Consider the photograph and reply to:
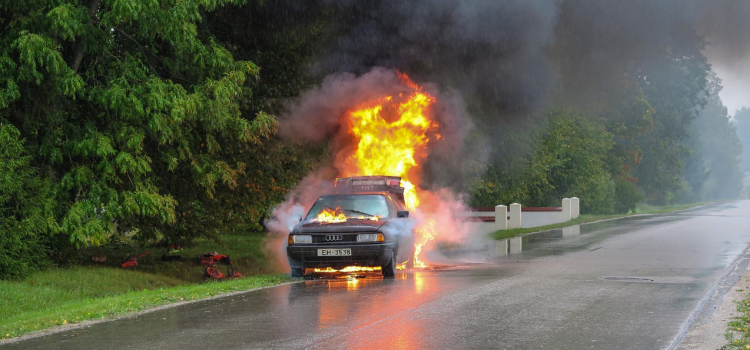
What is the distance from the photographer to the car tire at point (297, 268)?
14.3 metres

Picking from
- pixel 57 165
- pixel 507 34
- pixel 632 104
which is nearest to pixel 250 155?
pixel 57 165

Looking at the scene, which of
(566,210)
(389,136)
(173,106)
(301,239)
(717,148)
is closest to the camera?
(301,239)

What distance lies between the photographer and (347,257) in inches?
551

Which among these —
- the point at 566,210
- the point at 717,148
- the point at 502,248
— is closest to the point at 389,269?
the point at 502,248

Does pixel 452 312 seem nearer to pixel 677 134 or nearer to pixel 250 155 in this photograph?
pixel 250 155

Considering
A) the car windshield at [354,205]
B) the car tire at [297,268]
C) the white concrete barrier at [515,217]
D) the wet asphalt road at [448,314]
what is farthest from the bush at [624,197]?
the car tire at [297,268]

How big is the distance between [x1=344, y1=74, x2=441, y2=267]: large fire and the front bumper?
8.29m

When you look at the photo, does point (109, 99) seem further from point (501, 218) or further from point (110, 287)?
point (501, 218)

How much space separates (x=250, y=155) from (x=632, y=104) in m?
35.2

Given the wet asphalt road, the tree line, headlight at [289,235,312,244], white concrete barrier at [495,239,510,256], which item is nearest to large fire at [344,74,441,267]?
the tree line

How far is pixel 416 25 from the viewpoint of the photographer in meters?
21.8

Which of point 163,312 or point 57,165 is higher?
point 57,165

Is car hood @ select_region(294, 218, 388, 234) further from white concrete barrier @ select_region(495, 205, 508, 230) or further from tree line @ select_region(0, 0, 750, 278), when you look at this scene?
white concrete barrier @ select_region(495, 205, 508, 230)

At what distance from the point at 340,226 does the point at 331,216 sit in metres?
1.05
